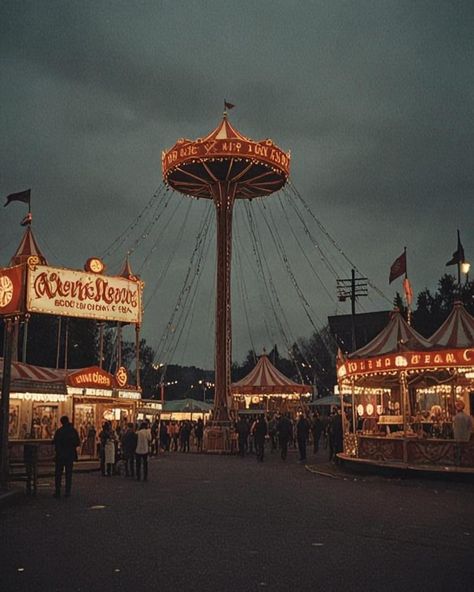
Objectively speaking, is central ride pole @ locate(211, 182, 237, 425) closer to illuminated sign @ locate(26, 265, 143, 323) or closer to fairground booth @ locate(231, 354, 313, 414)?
fairground booth @ locate(231, 354, 313, 414)

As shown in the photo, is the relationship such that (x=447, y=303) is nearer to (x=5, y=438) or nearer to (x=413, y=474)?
(x=413, y=474)

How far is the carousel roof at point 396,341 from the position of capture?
19734 mm

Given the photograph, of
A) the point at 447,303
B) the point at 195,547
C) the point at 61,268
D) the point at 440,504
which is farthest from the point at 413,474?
the point at 447,303

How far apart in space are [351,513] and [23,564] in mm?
5756

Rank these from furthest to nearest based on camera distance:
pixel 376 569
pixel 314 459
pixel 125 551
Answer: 1. pixel 314 459
2. pixel 125 551
3. pixel 376 569

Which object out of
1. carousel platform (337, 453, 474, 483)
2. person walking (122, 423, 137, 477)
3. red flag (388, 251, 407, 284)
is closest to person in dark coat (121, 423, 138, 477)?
person walking (122, 423, 137, 477)

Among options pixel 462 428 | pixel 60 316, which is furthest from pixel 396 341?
pixel 60 316

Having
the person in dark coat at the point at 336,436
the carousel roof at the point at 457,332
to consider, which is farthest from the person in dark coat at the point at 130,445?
the carousel roof at the point at 457,332

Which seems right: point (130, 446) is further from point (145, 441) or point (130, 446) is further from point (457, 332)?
point (457, 332)

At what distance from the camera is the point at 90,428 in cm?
2758

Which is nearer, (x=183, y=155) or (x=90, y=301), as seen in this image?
(x=90, y=301)

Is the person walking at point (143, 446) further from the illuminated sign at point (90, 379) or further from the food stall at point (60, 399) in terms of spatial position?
the illuminated sign at point (90, 379)

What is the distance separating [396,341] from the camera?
20.8 m

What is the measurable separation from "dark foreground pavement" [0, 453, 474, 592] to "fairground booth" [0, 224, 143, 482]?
7.32 meters
